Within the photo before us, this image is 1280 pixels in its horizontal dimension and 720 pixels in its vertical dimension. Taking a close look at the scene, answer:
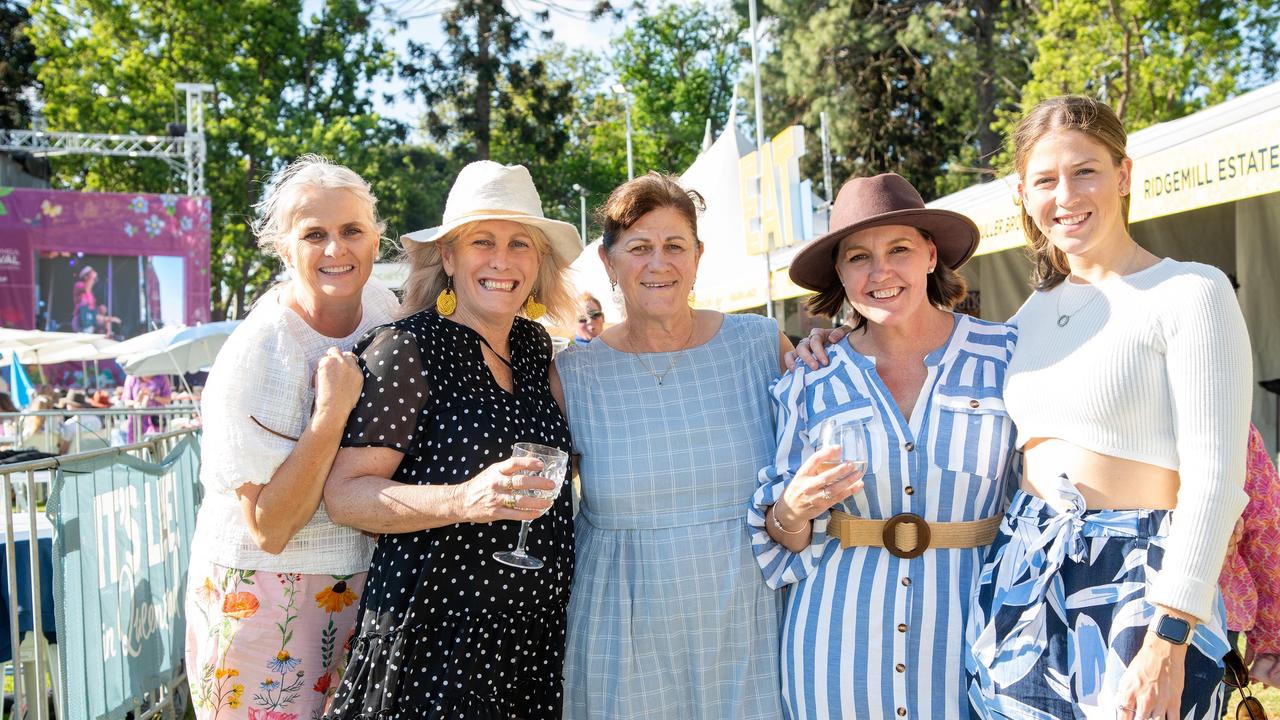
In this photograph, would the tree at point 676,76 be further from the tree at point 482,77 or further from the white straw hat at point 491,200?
the white straw hat at point 491,200

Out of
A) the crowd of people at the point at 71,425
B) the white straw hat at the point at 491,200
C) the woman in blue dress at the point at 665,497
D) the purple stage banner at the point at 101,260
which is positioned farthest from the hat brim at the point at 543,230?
the purple stage banner at the point at 101,260

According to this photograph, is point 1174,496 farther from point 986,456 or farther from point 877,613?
point 877,613

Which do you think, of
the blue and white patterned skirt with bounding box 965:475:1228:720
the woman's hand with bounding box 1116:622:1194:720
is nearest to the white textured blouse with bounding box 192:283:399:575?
the blue and white patterned skirt with bounding box 965:475:1228:720

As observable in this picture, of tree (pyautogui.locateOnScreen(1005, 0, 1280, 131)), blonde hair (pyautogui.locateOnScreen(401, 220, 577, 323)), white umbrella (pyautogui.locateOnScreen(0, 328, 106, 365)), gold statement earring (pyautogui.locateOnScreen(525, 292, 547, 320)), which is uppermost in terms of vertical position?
tree (pyautogui.locateOnScreen(1005, 0, 1280, 131))

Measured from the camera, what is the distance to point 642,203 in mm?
2822

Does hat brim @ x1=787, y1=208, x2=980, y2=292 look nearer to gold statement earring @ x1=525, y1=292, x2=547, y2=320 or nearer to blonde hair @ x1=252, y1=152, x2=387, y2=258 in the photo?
gold statement earring @ x1=525, y1=292, x2=547, y2=320

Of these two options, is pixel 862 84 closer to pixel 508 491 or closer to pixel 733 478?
pixel 733 478

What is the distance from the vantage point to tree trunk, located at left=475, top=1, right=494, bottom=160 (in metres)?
27.1

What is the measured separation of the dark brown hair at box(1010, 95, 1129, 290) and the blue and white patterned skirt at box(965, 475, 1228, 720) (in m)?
0.59

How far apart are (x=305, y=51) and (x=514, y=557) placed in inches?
1281

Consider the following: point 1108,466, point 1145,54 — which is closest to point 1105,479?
point 1108,466

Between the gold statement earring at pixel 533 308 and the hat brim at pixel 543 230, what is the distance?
0.15 meters

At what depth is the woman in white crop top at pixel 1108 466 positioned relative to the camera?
1.90 metres

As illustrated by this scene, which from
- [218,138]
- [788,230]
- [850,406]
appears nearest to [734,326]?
[850,406]
